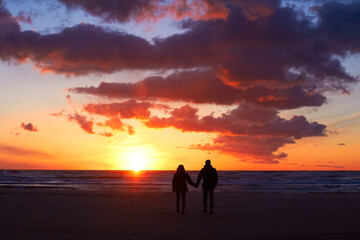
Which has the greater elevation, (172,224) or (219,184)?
(172,224)

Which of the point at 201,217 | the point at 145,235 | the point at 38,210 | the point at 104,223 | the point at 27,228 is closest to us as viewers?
the point at 145,235

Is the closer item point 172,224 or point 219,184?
point 172,224

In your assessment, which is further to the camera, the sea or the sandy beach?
the sea

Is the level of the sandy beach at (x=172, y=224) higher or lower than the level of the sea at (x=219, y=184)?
higher

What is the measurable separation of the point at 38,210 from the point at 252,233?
1028cm

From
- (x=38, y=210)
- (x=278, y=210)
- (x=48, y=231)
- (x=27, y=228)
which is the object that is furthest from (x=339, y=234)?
(x=38, y=210)

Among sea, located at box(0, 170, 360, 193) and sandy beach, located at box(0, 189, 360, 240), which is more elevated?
sandy beach, located at box(0, 189, 360, 240)

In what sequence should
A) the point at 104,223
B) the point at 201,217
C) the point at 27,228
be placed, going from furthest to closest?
1. the point at 201,217
2. the point at 104,223
3. the point at 27,228

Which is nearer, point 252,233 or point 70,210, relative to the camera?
point 252,233

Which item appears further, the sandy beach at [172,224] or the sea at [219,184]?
the sea at [219,184]

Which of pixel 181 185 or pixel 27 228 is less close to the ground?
pixel 181 185

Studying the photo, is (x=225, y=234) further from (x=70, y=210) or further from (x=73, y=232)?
(x=70, y=210)

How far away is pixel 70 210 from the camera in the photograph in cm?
1655

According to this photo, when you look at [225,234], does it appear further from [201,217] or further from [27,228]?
[27,228]
